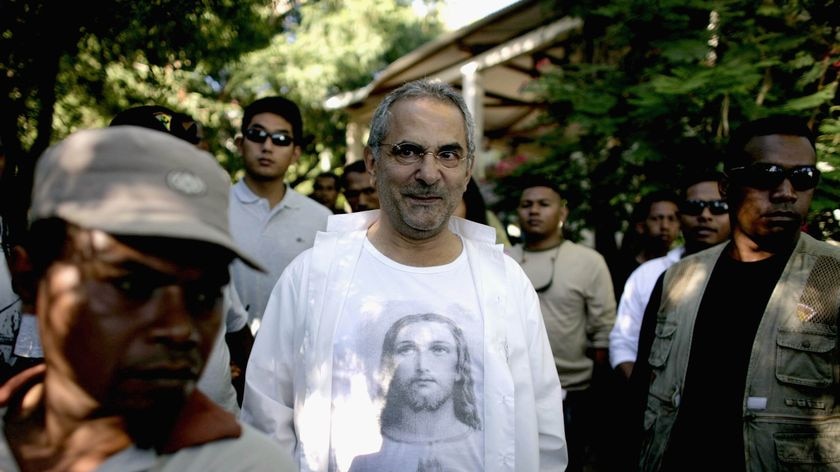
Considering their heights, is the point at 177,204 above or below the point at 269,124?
below

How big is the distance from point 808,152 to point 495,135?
10721mm

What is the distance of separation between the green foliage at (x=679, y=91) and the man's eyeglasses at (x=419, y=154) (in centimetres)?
298

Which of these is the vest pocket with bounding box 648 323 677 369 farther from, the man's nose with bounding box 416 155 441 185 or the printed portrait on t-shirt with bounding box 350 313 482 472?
the man's nose with bounding box 416 155 441 185

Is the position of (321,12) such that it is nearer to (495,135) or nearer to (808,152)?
(495,135)

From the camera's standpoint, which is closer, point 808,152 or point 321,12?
point 808,152

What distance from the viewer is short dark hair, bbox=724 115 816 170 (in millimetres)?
3248

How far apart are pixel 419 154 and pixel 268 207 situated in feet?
6.65

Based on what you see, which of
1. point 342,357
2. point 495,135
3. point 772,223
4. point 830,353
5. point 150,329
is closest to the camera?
point 150,329

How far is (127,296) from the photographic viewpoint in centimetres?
112

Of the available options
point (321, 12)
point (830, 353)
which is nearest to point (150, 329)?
point (830, 353)

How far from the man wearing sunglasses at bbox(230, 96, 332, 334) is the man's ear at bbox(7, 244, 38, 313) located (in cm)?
263

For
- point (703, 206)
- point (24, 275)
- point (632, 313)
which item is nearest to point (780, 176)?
point (632, 313)

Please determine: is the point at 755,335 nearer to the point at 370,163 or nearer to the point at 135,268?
the point at 370,163

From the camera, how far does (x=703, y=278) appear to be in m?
3.35
